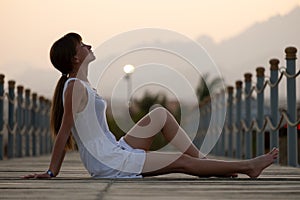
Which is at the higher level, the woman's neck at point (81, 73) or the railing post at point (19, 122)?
the woman's neck at point (81, 73)

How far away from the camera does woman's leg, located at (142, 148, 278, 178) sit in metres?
5.93

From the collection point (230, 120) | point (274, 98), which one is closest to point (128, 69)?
point (274, 98)

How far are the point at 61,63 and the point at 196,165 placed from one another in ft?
3.71

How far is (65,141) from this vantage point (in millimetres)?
5684

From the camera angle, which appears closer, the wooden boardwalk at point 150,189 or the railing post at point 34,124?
the wooden boardwalk at point 150,189

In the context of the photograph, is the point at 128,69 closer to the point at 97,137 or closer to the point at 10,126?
the point at 97,137

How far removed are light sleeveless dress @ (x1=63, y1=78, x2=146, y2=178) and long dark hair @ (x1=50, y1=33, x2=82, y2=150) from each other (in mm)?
107

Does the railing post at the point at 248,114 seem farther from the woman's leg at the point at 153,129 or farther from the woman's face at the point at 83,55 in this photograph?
the woman's face at the point at 83,55

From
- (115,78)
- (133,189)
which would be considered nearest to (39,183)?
(133,189)

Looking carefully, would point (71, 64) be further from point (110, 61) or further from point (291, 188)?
point (291, 188)

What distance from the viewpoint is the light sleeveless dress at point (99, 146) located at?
5.79m

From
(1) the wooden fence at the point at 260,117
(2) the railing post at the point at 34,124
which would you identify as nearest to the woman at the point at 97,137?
(1) the wooden fence at the point at 260,117

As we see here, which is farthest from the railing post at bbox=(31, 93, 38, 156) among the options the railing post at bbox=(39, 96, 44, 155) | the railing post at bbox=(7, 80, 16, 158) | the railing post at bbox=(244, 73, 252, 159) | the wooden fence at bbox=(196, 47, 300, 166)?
the railing post at bbox=(244, 73, 252, 159)

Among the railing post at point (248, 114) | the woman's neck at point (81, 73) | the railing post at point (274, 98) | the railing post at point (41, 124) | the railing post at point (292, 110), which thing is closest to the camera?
the woman's neck at point (81, 73)
